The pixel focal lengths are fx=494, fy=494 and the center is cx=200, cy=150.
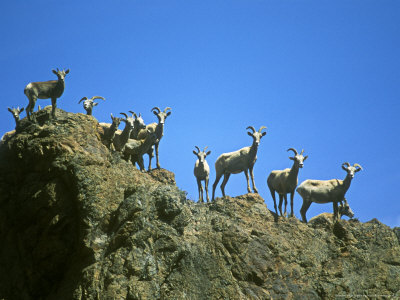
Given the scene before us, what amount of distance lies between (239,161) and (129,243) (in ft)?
31.2

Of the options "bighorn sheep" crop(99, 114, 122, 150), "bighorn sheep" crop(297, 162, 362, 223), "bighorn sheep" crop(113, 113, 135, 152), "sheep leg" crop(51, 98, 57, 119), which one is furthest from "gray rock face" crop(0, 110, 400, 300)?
"bighorn sheep" crop(297, 162, 362, 223)

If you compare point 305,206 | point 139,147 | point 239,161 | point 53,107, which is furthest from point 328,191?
point 53,107

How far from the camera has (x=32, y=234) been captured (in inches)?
632

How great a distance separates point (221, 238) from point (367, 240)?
640 cm

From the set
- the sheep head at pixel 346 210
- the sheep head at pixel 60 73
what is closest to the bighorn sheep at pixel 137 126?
the sheep head at pixel 60 73

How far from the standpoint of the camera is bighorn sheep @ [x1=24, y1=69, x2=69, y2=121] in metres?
18.6

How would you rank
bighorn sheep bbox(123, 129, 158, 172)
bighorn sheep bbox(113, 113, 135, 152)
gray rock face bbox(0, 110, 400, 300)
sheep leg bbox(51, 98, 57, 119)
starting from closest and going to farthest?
gray rock face bbox(0, 110, 400, 300)
sheep leg bbox(51, 98, 57, 119)
bighorn sheep bbox(113, 113, 135, 152)
bighorn sheep bbox(123, 129, 158, 172)

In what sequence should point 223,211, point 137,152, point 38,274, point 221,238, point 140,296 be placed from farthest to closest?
point 137,152 → point 223,211 → point 221,238 → point 38,274 → point 140,296

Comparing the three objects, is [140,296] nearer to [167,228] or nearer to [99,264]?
[99,264]

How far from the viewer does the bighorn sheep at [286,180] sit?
22.4 meters

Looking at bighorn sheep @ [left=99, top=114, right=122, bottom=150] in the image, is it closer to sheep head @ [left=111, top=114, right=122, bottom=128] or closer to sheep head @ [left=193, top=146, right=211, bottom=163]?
sheep head @ [left=111, top=114, right=122, bottom=128]

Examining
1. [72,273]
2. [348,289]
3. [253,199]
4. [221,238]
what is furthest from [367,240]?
[72,273]

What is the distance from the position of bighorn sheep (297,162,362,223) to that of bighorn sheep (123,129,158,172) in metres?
7.76

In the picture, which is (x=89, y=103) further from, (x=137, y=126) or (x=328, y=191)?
(x=328, y=191)
